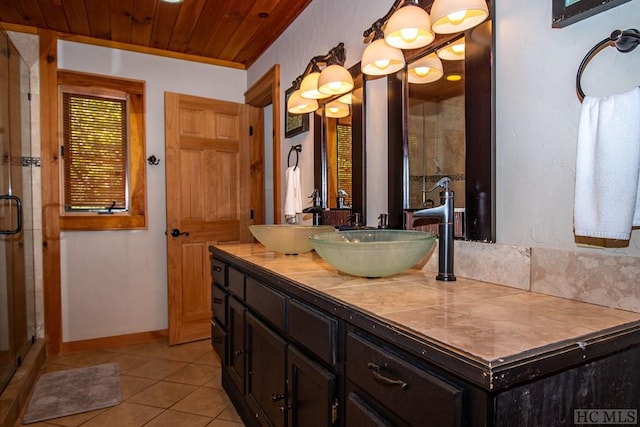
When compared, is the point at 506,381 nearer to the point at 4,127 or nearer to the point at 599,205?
the point at 599,205

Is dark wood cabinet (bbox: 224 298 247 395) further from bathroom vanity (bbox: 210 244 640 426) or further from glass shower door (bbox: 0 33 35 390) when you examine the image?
glass shower door (bbox: 0 33 35 390)

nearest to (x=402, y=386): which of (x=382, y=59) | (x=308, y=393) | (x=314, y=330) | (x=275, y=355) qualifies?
(x=314, y=330)

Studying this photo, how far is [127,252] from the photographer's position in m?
3.15

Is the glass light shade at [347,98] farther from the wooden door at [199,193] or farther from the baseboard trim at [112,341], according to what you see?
the baseboard trim at [112,341]

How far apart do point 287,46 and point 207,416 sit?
2.28 metres

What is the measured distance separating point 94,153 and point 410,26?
8.63ft

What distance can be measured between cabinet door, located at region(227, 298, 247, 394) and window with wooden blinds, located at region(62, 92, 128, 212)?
68.6 inches

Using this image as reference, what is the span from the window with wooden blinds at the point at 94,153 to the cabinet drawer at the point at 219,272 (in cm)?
142

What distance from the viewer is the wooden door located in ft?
10.2

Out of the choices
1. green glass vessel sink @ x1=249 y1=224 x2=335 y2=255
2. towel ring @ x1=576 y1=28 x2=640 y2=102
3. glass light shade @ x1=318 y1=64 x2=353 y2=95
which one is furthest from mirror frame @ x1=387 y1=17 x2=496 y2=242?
green glass vessel sink @ x1=249 y1=224 x2=335 y2=255

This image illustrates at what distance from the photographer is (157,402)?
2.24m

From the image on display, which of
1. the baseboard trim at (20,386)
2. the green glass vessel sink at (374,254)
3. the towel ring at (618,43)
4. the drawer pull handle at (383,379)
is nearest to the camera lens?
the drawer pull handle at (383,379)

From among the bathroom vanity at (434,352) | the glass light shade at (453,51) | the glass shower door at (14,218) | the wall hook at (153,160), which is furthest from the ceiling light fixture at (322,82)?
the glass shower door at (14,218)

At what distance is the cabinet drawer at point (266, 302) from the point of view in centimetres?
133
